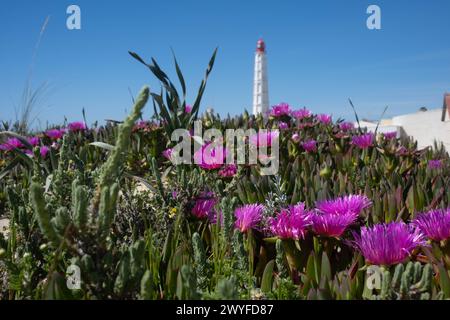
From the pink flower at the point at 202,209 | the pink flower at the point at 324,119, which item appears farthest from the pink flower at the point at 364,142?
the pink flower at the point at 202,209

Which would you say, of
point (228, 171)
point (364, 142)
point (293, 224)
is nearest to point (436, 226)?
point (293, 224)

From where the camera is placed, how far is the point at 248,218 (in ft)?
4.25

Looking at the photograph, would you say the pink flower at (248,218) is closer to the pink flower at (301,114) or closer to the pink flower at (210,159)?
the pink flower at (210,159)

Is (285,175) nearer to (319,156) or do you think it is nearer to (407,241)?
(319,156)

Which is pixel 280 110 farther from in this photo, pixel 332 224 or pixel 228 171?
pixel 332 224

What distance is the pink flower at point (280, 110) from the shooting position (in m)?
4.21

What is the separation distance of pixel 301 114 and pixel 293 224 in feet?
11.0

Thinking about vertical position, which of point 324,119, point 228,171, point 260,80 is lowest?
point 228,171

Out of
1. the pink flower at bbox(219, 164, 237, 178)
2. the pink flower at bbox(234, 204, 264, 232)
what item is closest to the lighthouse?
the pink flower at bbox(219, 164, 237, 178)

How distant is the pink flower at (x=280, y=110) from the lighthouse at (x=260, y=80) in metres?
13.0

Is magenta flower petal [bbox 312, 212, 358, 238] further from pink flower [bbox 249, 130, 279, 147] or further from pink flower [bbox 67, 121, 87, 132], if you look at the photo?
pink flower [bbox 67, 121, 87, 132]

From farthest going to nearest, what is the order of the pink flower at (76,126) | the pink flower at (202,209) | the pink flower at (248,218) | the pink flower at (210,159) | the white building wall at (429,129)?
1. the white building wall at (429,129)
2. the pink flower at (76,126)
3. the pink flower at (210,159)
4. the pink flower at (202,209)
5. the pink flower at (248,218)

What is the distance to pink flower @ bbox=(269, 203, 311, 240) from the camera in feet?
3.81
